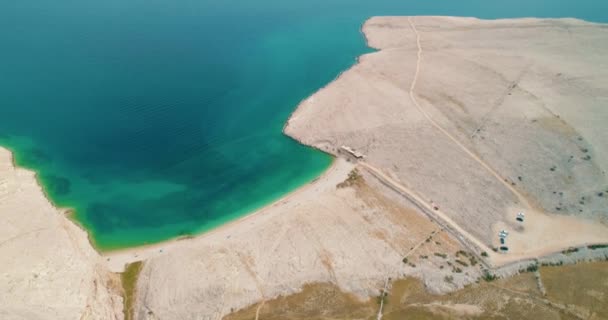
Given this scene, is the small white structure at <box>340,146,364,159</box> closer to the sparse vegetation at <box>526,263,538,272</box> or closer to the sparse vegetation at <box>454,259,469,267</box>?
the sparse vegetation at <box>454,259,469,267</box>

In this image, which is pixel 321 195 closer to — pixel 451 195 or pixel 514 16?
pixel 451 195

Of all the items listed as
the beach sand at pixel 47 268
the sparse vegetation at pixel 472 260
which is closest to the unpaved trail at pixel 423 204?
the sparse vegetation at pixel 472 260

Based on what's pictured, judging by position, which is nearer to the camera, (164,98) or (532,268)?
(532,268)

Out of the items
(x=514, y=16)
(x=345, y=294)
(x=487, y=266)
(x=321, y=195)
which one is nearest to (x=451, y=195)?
(x=487, y=266)

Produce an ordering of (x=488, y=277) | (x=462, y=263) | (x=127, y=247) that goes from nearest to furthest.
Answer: (x=488, y=277)
(x=462, y=263)
(x=127, y=247)

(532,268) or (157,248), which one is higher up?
(532,268)

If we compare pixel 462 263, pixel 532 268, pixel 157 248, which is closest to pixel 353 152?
pixel 462 263

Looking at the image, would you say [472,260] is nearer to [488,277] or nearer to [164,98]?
[488,277]

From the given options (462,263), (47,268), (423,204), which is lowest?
(47,268)
